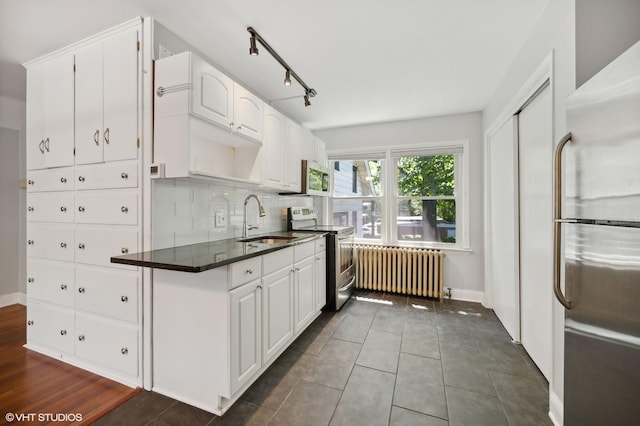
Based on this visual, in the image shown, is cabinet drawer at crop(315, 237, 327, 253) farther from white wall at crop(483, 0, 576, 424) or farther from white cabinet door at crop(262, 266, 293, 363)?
white wall at crop(483, 0, 576, 424)

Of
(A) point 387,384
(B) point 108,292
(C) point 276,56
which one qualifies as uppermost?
(C) point 276,56

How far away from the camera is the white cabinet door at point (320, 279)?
9.14 feet

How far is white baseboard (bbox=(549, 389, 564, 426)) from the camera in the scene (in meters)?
1.46

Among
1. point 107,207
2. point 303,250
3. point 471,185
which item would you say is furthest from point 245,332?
point 471,185

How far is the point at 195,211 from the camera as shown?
2.08m

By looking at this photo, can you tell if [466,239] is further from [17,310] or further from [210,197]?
[17,310]

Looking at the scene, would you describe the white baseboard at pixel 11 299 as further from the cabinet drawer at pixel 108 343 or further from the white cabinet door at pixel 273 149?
the white cabinet door at pixel 273 149

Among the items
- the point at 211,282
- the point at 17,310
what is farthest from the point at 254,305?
the point at 17,310

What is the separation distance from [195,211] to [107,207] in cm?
57

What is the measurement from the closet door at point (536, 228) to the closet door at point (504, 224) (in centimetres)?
6

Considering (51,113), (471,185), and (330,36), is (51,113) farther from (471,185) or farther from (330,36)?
(471,185)

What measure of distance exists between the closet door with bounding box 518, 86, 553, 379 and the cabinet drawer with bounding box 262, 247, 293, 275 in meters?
1.86

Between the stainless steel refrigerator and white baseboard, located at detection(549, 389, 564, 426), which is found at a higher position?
the stainless steel refrigerator

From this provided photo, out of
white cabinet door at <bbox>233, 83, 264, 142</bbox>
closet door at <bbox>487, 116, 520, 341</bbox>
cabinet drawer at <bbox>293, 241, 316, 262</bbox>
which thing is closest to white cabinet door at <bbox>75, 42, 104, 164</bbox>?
white cabinet door at <bbox>233, 83, 264, 142</bbox>
